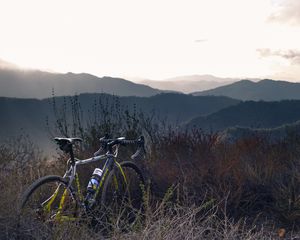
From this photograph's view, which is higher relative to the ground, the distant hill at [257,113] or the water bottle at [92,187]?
the water bottle at [92,187]

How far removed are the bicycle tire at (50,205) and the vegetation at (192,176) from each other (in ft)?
0.41

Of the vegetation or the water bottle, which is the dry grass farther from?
the water bottle

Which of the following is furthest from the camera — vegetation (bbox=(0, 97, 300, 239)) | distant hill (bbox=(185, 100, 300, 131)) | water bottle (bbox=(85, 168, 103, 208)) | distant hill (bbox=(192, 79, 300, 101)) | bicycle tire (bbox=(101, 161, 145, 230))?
distant hill (bbox=(192, 79, 300, 101))

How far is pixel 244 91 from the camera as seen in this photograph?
150750 millimetres

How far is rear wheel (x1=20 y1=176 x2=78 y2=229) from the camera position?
4641 mm

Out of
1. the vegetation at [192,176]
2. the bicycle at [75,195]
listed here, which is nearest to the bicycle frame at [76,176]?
the bicycle at [75,195]

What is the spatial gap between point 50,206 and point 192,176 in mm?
2263

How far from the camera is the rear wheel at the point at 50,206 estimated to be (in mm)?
4641

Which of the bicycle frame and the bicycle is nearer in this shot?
the bicycle

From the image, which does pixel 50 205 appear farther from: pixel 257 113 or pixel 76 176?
pixel 257 113

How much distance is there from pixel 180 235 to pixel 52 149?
5.15 meters

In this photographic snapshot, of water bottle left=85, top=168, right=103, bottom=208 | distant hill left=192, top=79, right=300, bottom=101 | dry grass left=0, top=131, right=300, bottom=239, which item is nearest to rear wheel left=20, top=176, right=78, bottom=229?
dry grass left=0, top=131, right=300, bottom=239

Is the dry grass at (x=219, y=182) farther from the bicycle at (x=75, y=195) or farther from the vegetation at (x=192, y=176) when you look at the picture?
the bicycle at (x=75, y=195)

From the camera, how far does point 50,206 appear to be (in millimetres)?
5047
